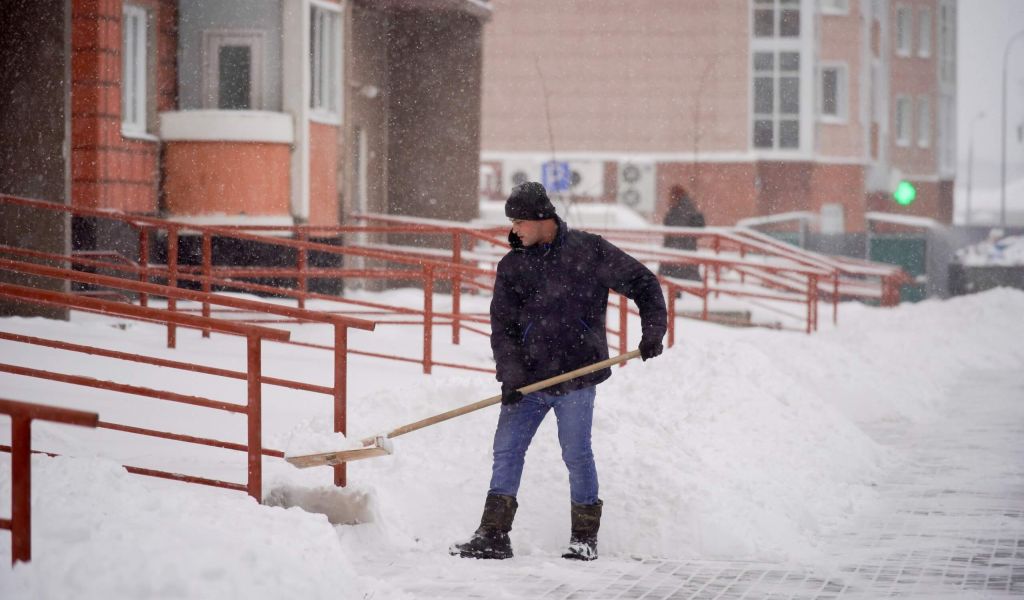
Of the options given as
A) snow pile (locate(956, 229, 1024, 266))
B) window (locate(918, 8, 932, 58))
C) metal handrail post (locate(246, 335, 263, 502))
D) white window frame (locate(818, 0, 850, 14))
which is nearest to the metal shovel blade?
metal handrail post (locate(246, 335, 263, 502))

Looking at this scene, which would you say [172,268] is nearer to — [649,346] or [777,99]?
[649,346]

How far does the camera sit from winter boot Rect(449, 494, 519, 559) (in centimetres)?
665

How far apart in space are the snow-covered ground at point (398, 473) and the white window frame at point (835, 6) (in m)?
30.6

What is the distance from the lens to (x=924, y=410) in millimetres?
13031

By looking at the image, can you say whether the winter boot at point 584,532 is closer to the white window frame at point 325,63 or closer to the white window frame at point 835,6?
the white window frame at point 325,63

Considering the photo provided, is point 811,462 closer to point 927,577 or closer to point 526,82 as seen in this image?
point 927,577

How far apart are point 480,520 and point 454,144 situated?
572 inches

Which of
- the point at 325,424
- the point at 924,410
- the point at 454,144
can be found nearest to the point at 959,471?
the point at 924,410

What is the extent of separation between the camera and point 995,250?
121 feet

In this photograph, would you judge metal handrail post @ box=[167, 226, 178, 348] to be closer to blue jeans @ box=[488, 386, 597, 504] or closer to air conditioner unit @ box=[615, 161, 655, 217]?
blue jeans @ box=[488, 386, 597, 504]

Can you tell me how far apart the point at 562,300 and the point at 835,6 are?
37950mm

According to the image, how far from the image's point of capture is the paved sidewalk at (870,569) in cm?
602

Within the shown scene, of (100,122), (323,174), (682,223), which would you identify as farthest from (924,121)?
(100,122)

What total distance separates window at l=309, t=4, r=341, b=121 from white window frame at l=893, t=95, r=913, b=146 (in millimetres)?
39814
